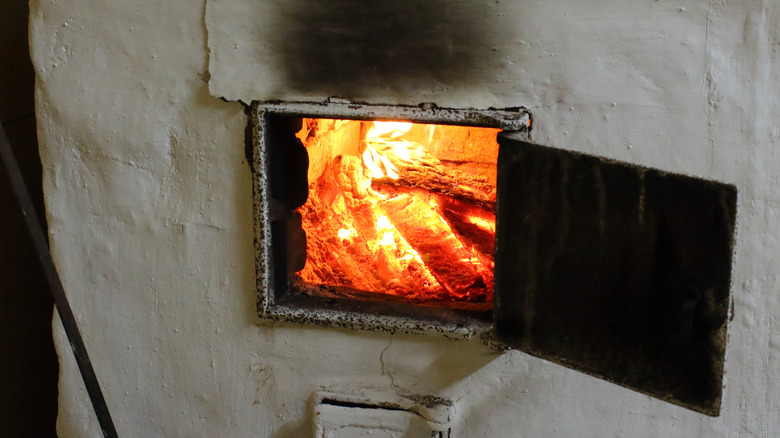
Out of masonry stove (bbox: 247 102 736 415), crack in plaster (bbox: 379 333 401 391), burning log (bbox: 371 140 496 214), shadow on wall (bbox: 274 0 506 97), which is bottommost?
crack in plaster (bbox: 379 333 401 391)

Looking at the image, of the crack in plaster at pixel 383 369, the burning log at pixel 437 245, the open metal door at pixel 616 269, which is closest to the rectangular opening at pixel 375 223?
the burning log at pixel 437 245

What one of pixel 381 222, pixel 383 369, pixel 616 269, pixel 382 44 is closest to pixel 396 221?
pixel 381 222

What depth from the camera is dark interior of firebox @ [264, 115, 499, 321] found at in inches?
92.4

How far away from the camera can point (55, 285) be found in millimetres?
2061

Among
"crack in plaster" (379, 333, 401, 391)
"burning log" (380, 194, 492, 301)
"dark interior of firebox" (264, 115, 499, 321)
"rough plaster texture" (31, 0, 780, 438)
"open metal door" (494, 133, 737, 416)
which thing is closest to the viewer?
"open metal door" (494, 133, 737, 416)

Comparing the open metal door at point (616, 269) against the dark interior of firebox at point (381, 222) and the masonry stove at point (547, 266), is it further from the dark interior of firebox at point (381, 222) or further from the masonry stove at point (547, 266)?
the dark interior of firebox at point (381, 222)

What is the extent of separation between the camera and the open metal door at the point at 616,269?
5.15 ft

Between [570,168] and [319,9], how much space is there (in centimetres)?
91

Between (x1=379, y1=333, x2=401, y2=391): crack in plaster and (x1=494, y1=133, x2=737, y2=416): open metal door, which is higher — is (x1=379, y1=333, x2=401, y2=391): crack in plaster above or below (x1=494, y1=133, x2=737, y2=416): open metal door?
below

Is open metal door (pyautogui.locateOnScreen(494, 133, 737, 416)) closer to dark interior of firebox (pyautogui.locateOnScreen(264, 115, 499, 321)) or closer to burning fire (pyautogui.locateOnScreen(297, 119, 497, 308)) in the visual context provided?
dark interior of firebox (pyautogui.locateOnScreen(264, 115, 499, 321))

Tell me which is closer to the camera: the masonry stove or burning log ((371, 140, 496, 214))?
the masonry stove

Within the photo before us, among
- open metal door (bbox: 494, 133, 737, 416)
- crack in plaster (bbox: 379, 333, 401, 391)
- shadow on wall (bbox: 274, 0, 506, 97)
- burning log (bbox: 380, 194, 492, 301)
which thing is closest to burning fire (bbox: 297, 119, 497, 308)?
burning log (bbox: 380, 194, 492, 301)

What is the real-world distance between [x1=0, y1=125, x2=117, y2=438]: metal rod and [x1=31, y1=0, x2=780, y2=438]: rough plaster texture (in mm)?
190

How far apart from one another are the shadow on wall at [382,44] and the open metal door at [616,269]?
0.99 ft
